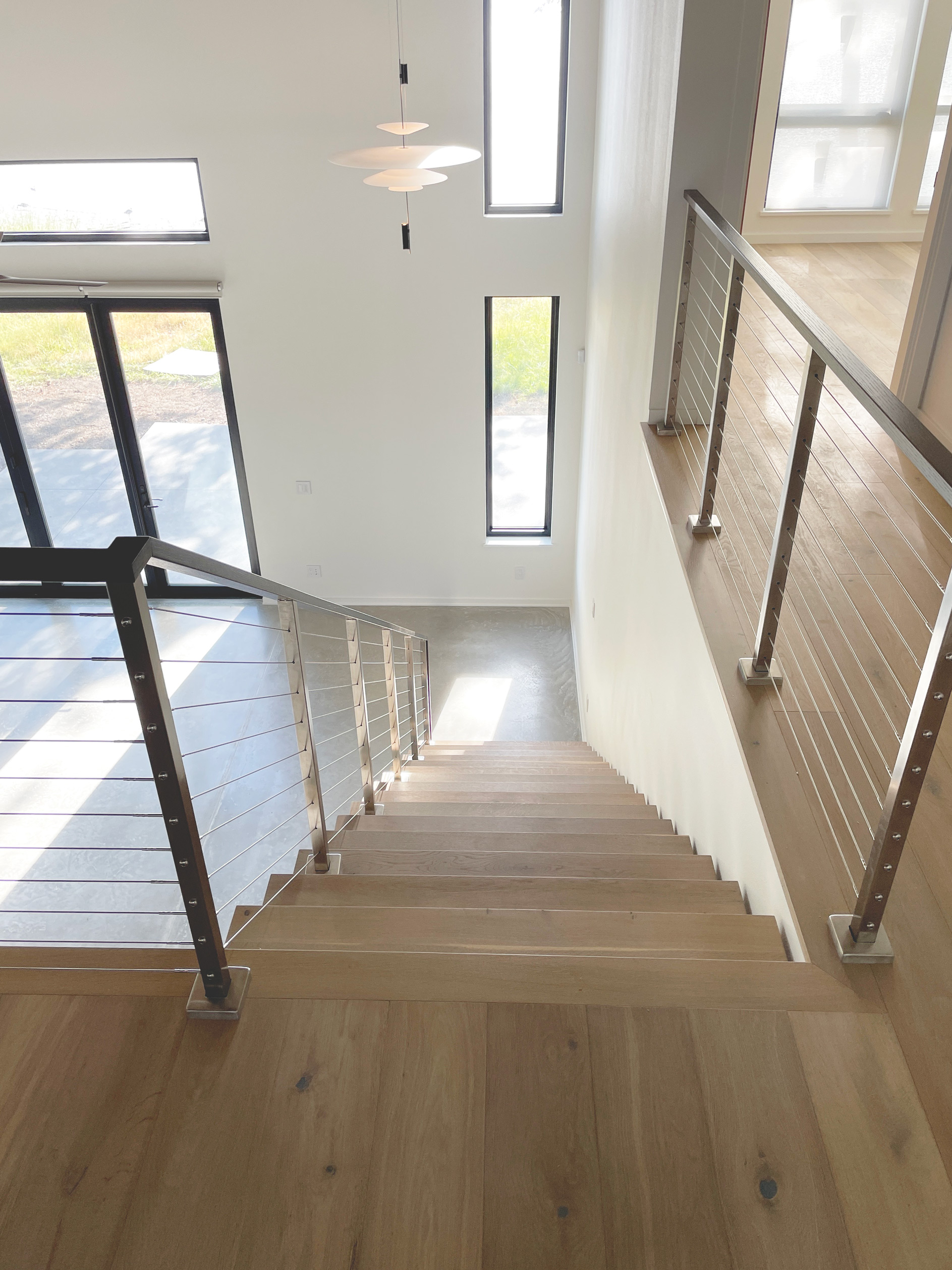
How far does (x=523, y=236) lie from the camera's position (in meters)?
5.72

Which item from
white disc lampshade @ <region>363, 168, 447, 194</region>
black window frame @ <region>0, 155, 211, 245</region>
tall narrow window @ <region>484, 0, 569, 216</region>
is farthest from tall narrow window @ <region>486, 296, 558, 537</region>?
white disc lampshade @ <region>363, 168, 447, 194</region>

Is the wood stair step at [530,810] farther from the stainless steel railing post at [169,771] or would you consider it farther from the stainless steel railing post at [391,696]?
the stainless steel railing post at [169,771]

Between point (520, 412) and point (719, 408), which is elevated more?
point (719, 408)

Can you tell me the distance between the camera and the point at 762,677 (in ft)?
6.64

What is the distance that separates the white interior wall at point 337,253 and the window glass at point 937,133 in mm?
1944

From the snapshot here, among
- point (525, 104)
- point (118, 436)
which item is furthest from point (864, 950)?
point (118, 436)

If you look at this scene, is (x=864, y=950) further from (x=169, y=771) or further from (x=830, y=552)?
(x=830, y=552)

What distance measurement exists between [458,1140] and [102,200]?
6309 millimetres

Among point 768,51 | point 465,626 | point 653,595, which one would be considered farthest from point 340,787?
point 768,51

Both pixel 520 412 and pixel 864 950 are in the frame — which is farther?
pixel 520 412

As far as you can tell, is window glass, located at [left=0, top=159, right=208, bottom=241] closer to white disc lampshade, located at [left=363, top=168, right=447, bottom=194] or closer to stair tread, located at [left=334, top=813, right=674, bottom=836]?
white disc lampshade, located at [left=363, top=168, right=447, bottom=194]

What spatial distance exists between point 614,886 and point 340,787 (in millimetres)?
3523

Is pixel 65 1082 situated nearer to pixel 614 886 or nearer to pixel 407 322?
pixel 614 886

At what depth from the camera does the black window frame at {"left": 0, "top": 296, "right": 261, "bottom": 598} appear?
20.0 feet
